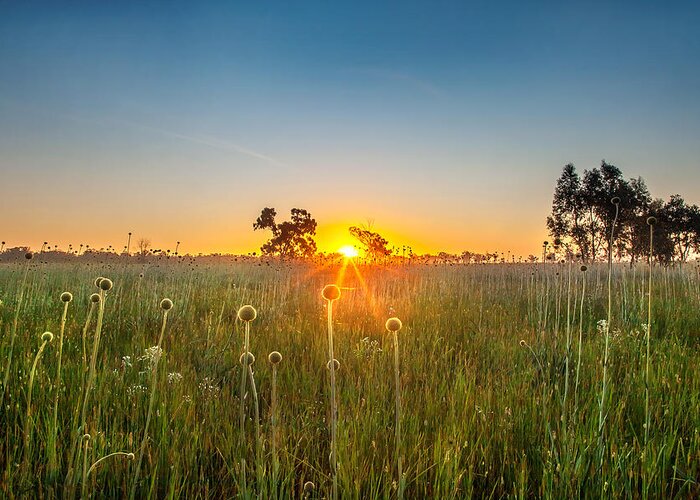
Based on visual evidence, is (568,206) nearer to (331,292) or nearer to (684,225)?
(684,225)

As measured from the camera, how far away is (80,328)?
16.5 ft

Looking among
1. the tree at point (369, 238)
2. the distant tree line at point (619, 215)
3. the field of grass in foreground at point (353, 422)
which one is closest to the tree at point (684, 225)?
the distant tree line at point (619, 215)

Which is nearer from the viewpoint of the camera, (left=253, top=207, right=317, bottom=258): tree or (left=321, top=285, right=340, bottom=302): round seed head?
(left=321, top=285, right=340, bottom=302): round seed head

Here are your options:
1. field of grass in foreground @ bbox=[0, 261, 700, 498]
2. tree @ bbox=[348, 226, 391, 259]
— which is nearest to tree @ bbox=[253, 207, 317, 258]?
tree @ bbox=[348, 226, 391, 259]

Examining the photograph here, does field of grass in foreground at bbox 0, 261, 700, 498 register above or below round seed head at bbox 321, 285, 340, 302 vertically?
below

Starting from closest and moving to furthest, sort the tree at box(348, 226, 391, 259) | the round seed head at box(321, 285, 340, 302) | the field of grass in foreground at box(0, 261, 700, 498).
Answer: the round seed head at box(321, 285, 340, 302), the field of grass in foreground at box(0, 261, 700, 498), the tree at box(348, 226, 391, 259)

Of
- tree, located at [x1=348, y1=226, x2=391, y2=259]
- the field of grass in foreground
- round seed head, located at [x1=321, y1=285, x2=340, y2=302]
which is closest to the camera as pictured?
round seed head, located at [x1=321, y1=285, x2=340, y2=302]

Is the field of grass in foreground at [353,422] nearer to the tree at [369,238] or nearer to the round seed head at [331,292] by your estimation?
the round seed head at [331,292]

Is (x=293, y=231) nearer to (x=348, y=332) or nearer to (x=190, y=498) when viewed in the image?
(x=348, y=332)

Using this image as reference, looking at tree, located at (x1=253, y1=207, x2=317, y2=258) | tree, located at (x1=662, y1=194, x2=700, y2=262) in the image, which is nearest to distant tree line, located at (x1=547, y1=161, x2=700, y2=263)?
tree, located at (x1=662, y1=194, x2=700, y2=262)

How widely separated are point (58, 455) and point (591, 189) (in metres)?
38.6

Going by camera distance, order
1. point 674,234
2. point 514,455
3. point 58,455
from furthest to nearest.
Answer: point 674,234 → point 514,455 → point 58,455

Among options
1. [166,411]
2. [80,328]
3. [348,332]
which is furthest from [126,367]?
[348,332]

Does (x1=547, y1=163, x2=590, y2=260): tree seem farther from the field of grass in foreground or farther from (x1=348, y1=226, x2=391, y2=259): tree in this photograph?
the field of grass in foreground
